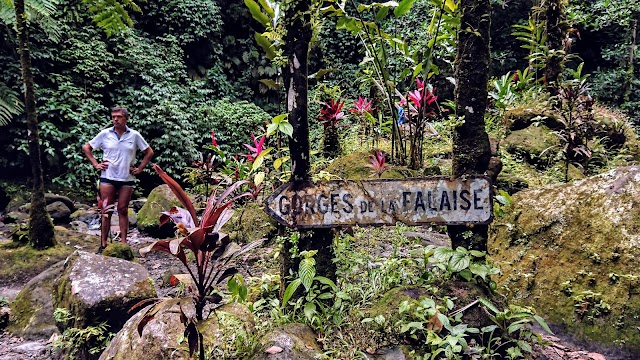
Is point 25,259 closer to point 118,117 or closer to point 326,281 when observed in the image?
point 118,117

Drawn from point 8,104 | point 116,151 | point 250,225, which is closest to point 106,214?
point 116,151

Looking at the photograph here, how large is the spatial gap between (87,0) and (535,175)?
4.65 meters

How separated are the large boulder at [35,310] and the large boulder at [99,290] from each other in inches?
18.1

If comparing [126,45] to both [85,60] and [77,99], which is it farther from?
[77,99]

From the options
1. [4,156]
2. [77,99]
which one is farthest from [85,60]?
[4,156]

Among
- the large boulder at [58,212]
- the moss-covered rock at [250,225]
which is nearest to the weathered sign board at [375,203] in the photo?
the moss-covered rock at [250,225]

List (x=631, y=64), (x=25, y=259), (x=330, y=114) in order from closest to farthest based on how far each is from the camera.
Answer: (x=25, y=259)
(x=330, y=114)
(x=631, y=64)

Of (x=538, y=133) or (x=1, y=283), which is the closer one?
(x=1, y=283)

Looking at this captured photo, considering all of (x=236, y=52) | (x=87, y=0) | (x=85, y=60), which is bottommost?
(x=87, y=0)

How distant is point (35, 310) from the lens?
347 cm

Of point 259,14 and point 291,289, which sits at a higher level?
point 259,14

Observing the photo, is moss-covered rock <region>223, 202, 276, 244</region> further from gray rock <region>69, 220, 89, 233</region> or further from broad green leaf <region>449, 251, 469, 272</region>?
gray rock <region>69, 220, 89, 233</region>

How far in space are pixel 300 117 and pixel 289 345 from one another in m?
1.17

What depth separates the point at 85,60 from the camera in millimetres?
8898
